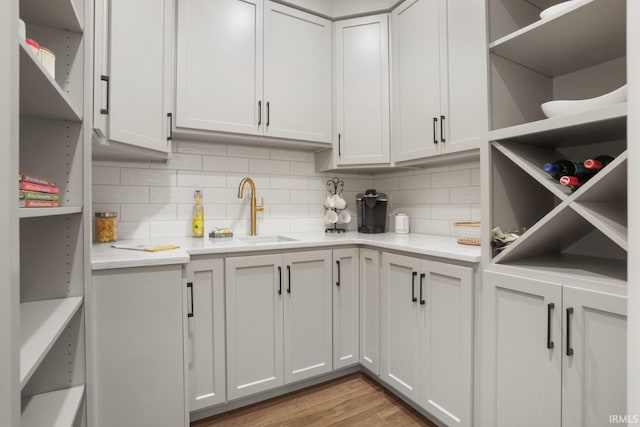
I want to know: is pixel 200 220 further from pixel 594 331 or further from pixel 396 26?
pixel 594 331

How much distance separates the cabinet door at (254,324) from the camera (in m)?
1.74

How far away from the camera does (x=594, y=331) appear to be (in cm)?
101

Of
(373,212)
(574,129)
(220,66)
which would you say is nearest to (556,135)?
(574,129)

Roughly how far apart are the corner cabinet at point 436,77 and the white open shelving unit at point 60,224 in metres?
1.70

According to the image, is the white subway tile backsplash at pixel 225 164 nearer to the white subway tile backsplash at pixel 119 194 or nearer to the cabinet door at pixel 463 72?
the white subway tile backsplash at pixel 119 194

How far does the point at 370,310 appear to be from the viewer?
6.66 feet

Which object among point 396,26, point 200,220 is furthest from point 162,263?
point 396,26

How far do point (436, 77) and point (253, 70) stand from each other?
111 cm

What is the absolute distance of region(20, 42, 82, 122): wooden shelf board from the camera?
28.8 inches

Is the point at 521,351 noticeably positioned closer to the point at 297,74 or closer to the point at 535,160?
the point at 535,160

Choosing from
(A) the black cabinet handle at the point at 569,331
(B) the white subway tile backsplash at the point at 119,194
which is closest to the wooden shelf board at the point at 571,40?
(A) the black cabinet handle at the point at 569,331

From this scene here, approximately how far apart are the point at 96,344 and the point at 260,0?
206 cm

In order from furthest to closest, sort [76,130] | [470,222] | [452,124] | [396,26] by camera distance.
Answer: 1. [396,26]
2. [470,222]
3. [452,124]
4. [76,130]

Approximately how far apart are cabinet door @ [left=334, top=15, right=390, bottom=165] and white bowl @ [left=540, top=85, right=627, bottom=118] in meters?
1.15
